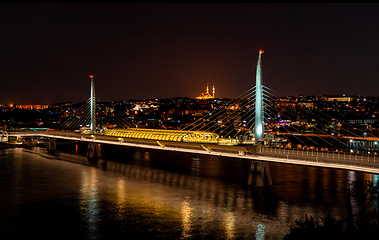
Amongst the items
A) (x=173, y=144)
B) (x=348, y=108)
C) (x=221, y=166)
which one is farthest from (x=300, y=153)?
(x=348, y=108)

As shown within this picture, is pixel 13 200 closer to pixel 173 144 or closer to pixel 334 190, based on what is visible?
pixel 173 144

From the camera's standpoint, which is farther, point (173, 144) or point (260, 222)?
point (173, 144)

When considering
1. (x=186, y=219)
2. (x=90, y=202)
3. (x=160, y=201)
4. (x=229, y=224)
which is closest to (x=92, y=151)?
(x=90, y=202)

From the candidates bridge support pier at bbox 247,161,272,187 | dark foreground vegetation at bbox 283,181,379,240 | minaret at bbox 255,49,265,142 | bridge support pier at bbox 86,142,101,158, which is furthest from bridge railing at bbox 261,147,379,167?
bridge support pier at bbox 86,142,101,158

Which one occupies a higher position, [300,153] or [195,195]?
[300,153]

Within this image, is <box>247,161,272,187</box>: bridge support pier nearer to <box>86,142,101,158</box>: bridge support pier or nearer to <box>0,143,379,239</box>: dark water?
<box>0,143,379,239</box>: dark water

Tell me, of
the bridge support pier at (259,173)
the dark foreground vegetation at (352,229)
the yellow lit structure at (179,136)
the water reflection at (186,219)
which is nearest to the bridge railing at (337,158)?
the bridge support pier at (259,173)

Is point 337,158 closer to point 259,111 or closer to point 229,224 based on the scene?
point 259,111

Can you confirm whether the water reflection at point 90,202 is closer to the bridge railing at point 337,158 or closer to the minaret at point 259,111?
the minaret at point 259,111
